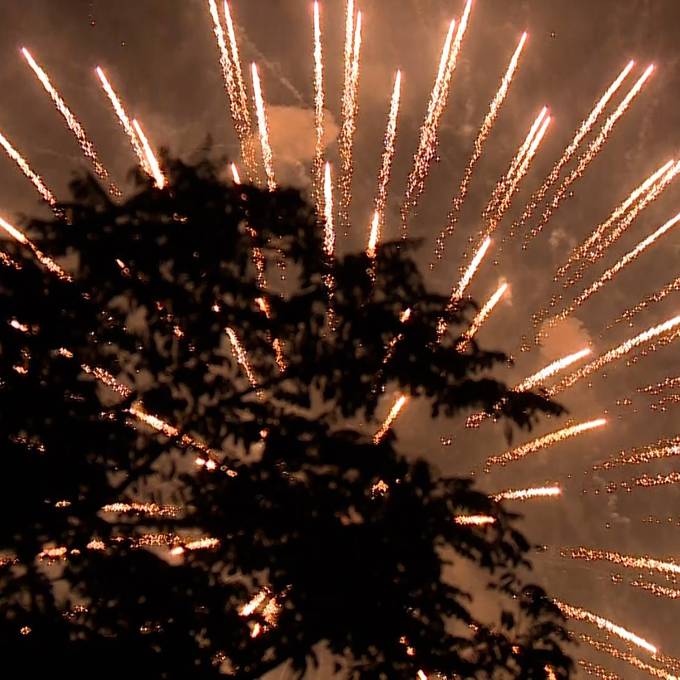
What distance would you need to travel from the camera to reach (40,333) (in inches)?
267

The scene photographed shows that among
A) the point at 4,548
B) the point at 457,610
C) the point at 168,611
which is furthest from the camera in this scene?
the point at 457,610

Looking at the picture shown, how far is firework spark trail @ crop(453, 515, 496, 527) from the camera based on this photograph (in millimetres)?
8413

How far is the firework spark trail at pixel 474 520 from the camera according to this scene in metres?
8.41

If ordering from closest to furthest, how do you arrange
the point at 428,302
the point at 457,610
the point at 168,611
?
1. the point at 168,611
2. the point at 428,302
3. the point at 457,610

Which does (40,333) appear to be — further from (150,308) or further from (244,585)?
(244,585)

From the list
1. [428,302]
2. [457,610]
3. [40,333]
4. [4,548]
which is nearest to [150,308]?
[40,333]

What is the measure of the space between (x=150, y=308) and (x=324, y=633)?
5.49 m

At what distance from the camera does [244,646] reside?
7488mm

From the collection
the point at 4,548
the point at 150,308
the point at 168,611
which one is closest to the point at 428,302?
the point at 150,308

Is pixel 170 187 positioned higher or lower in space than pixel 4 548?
higher

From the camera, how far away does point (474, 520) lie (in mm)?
8609

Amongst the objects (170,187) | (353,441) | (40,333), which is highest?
(170,187)

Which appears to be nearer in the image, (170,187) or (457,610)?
(170,187)

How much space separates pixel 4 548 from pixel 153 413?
231 cm
